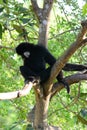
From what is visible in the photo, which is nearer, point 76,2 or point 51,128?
point 51,128

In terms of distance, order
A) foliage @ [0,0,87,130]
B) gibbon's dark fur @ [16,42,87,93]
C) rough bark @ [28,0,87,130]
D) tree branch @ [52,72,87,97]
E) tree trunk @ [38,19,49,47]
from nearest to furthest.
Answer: tree branch @ [52,72,87,97] < rough bark @ [28,0,87,130] < tree trunk @ [38,19,49,47] < gibbon's dark fur @ [16,42,87,93] < foliage @ [0,0,87,130]

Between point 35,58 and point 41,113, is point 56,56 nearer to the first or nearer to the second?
point 35,58

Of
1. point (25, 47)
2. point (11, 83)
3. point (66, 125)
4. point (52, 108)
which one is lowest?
point (66, 125)

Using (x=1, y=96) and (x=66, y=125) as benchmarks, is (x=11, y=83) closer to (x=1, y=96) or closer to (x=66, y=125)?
(x=66, y=125)

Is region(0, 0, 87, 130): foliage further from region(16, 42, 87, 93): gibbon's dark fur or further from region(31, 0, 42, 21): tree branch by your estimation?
region(31, 0, 42, 21): tree branch

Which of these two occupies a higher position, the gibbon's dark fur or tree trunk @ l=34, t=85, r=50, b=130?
the gibbon's dark fur

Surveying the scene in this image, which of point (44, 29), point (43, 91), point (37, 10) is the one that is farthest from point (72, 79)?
point (37, 10)

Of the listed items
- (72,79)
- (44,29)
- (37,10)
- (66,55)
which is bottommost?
(72,79)

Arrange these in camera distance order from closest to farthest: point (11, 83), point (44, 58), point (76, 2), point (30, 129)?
1. point (30, 129)
2. point (44, 58)
3. point (76, 2)
4. point (11, 83)

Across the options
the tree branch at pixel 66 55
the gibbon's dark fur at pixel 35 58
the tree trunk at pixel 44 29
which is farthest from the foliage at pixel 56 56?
the tree branch at pixel 66 55

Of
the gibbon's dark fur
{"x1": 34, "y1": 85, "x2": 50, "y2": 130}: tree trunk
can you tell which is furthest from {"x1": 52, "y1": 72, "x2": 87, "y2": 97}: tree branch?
the gibbon's dark fur

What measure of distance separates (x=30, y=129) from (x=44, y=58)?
187cm

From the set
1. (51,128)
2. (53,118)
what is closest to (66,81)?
(51,128)

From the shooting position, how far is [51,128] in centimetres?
389
